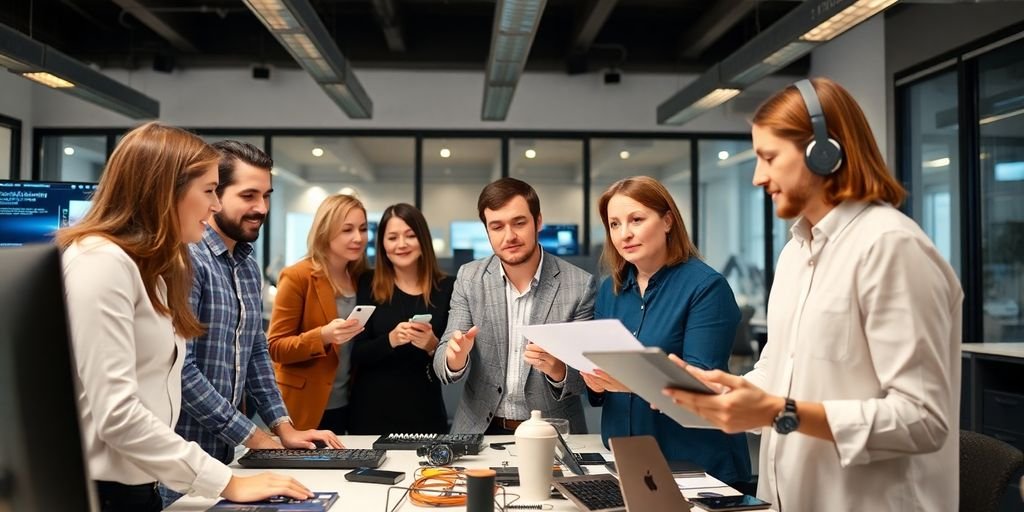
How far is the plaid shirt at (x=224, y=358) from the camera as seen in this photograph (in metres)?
1.89

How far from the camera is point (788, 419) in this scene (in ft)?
4.02

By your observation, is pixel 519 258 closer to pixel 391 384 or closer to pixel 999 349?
pixel 391 384

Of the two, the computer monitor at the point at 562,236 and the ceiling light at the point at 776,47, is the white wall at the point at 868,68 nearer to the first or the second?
the ceiling light at the point at 776,47

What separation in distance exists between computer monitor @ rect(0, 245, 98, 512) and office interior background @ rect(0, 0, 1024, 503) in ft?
18.4

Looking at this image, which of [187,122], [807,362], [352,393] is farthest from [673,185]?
[807,362]

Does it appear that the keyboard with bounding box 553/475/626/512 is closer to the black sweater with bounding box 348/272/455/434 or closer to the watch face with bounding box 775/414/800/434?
the watch face with bounding box 775/414/800/434

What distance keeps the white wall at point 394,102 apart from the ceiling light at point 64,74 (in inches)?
28.8

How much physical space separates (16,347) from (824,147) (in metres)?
1.19

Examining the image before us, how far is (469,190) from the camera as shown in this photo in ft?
23.8

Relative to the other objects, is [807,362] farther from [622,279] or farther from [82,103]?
[82,103]

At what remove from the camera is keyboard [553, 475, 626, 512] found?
57.2 inches

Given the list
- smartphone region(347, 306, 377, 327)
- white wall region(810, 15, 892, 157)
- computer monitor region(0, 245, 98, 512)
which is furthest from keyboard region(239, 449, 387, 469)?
white wall region(810, 15, 892, 157)

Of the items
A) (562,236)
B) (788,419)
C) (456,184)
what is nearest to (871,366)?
(788,419)

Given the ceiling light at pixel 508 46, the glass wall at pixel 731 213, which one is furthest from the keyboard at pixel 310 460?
the glass wall at pixel 731 213
